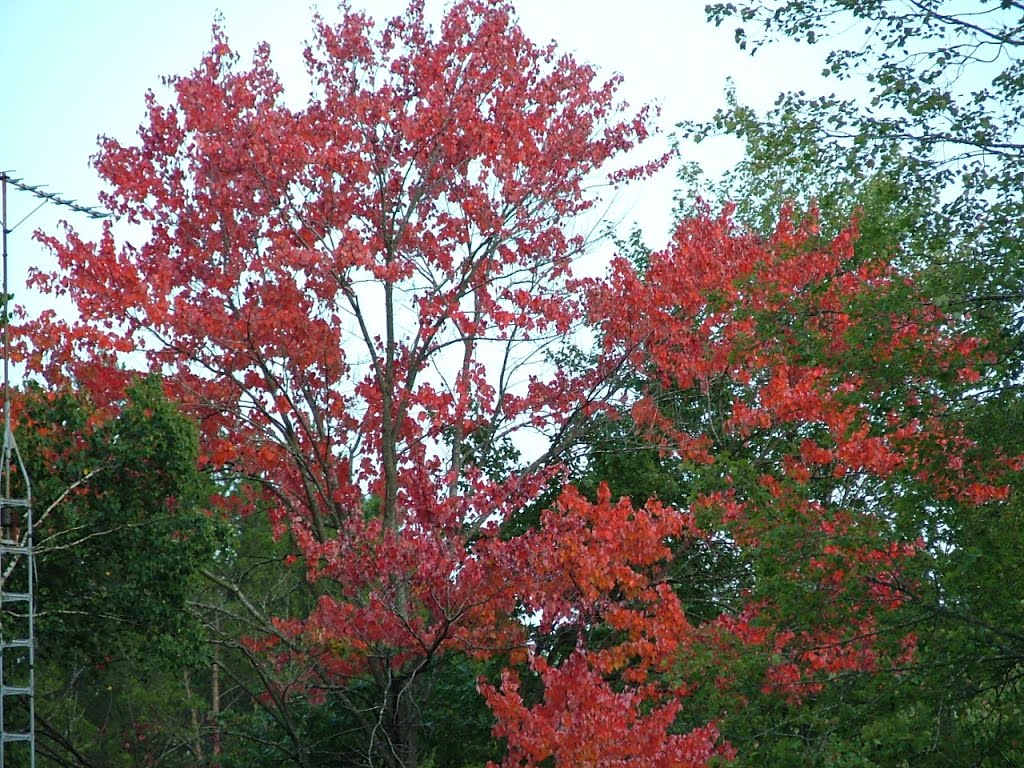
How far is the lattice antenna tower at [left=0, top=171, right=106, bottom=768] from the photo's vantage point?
1272 cm

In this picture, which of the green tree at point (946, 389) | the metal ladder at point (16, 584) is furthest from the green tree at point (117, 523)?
the green tree at point (946, 389)

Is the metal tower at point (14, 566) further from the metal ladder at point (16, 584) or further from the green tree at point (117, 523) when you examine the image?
the green tree at point (117, 523)

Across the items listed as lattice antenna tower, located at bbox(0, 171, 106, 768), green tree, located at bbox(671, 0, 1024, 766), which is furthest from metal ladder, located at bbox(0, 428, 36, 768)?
green tree, located at bbox(671, 0, 1024, 766)

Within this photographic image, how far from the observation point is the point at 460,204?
53.9ft

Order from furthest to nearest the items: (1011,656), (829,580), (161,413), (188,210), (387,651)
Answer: (188,210) < (387,651) < (161,413) < (829,580) < (1011,656)

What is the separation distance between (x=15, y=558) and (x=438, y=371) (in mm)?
5517

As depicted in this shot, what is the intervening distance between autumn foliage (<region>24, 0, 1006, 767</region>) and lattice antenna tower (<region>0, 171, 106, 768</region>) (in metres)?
1.75

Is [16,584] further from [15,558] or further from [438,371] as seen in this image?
[438,371]

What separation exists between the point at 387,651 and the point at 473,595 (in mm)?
1669

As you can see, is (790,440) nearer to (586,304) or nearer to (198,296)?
(586,304)

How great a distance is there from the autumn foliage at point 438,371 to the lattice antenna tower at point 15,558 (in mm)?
1752

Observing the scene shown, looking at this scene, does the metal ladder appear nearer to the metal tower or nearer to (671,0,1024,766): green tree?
the metal tower

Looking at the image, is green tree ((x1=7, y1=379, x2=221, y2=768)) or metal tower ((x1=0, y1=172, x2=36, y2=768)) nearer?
metal tower ((x1=0, y1=172, x2=36, y2=768))

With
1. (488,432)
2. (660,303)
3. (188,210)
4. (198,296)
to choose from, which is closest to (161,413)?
(198,296)
